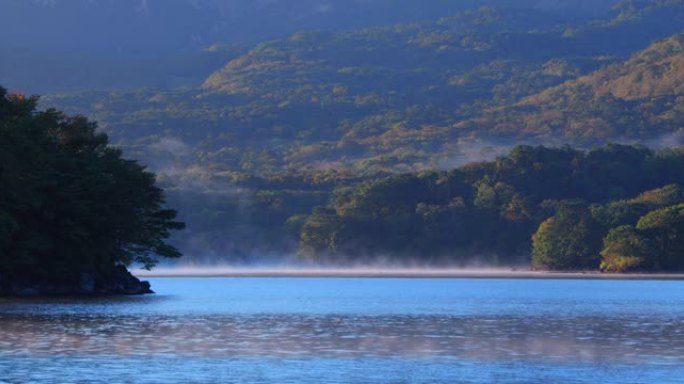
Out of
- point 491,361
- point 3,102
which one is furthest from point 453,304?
point 491,361

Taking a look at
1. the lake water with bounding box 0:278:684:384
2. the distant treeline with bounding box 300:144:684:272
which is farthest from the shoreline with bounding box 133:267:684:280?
the lake water with bounding box 0:278:684:384

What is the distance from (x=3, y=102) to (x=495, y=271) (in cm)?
9162

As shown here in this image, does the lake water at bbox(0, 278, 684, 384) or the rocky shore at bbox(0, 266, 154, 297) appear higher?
the rocky shore at bbox(0, 266, 154, 297)

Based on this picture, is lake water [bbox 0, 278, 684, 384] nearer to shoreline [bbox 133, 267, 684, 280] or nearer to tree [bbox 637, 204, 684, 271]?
tree [bbox 637, 204, 684, 271]

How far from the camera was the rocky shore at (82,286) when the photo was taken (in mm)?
74875

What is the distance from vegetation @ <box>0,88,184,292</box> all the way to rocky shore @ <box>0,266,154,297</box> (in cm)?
25

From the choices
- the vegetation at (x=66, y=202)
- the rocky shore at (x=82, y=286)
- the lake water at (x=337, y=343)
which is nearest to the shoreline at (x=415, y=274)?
the rocky shore at (x=82, y=286)

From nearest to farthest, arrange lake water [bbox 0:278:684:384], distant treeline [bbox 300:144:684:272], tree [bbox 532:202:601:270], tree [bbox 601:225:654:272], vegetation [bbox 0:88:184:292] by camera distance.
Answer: lake water [bbox 0:278:684:384]
vegetation [bbox 0:88:184:292]
tree [bbox 601:225:654:272]
tree [bbox 532:202:601:270]
distant treeline [bbox 300:144:684:272]

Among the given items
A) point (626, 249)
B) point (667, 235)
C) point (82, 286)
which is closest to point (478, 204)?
point (626, 249)

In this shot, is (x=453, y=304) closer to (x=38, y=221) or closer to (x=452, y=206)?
(x=38, y=221)

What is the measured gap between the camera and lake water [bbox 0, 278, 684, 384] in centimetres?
3506

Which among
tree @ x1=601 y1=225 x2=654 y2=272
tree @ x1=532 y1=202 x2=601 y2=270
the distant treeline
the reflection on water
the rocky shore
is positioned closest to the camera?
the reflection on water

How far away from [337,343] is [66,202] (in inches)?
1381

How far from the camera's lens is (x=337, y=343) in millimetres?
43500
